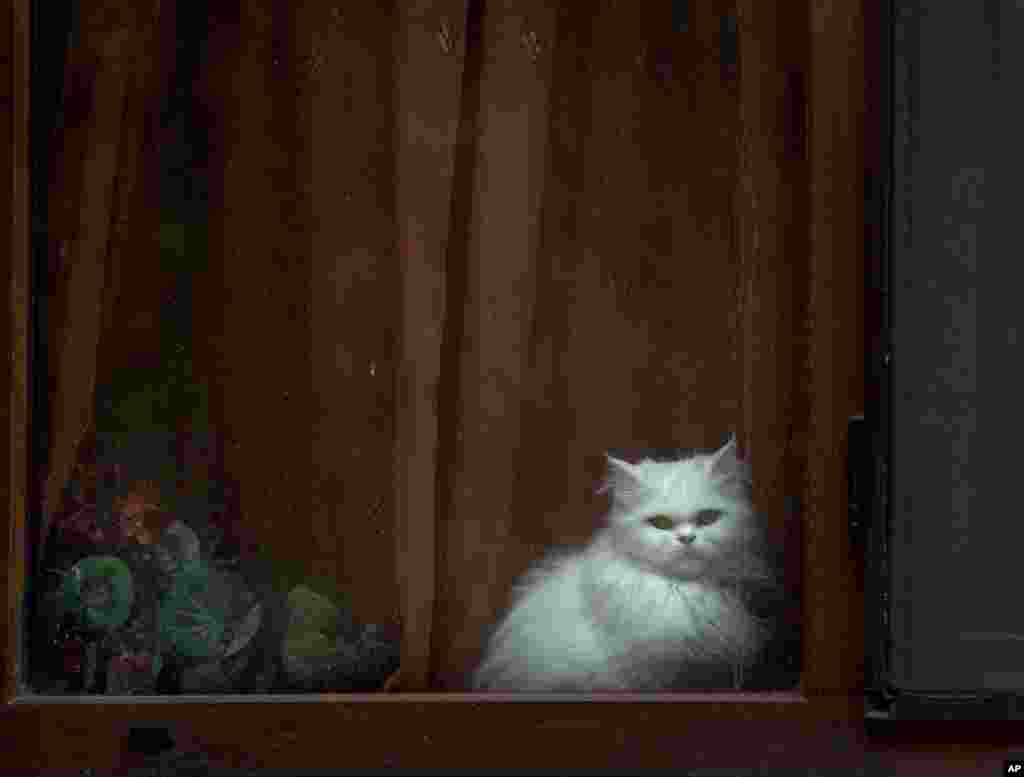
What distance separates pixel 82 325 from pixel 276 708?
3.21 feet

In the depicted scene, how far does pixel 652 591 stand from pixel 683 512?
198 mm

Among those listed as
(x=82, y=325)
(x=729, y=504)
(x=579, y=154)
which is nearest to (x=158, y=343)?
(x=82, y=325)

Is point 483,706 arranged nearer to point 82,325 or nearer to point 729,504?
point 729,504

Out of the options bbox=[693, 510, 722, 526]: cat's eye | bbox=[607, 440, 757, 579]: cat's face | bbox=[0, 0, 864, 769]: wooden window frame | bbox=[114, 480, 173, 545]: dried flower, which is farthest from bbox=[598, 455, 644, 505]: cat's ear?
bbox=[114, 480, 173, 545]: dried flower

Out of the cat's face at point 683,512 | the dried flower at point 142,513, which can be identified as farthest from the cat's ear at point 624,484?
the dried flower at point 142,513

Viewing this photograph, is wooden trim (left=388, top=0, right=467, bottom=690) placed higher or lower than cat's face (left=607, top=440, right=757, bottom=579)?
higher

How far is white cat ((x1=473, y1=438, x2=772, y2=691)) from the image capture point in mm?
3143

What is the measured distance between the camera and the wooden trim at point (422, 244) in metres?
3.15

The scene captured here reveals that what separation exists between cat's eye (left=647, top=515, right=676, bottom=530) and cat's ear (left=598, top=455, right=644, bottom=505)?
6 centimetres

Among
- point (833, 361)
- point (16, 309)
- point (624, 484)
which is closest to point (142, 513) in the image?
point (16, 309)

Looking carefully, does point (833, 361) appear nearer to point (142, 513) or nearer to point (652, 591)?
point (652, 591)

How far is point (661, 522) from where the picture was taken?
315 centimetres

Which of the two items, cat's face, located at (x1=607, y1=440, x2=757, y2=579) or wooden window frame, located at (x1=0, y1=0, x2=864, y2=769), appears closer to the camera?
wooden window frame, located at (x1=0, y1=0, x2=864, y2=769)

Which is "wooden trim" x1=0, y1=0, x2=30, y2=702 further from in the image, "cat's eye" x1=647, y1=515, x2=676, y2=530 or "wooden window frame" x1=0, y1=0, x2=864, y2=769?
"cat's eye" x1=647, y1=515, x2=676, y2=530
